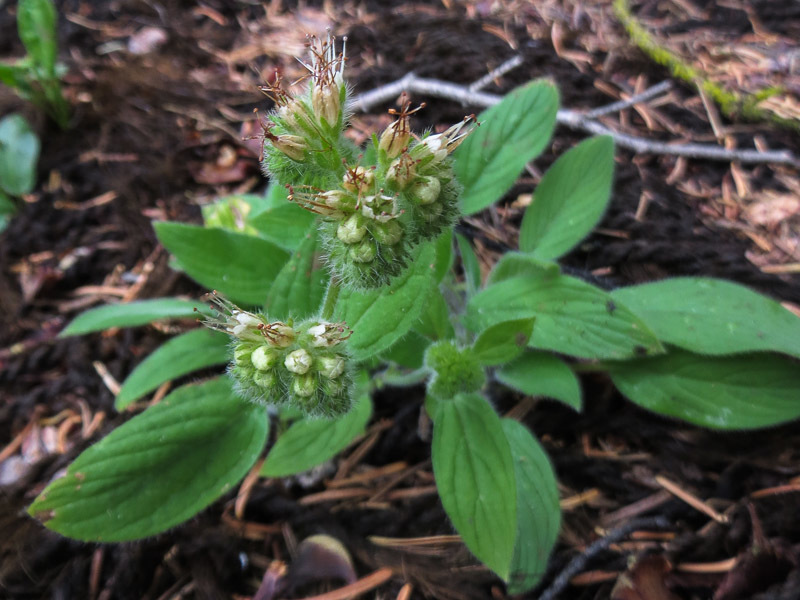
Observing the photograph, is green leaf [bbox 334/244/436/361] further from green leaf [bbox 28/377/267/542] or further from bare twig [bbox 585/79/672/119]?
bare twig [bbox 585/79/672/119]

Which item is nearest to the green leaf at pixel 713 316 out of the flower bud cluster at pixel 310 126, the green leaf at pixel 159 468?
the flower bud cluster at pixel 310 126

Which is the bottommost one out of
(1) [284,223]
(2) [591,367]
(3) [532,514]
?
(3) [532,514]

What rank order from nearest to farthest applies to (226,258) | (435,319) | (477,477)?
1. (477,477)
2. (435,319)
3. (226,258)

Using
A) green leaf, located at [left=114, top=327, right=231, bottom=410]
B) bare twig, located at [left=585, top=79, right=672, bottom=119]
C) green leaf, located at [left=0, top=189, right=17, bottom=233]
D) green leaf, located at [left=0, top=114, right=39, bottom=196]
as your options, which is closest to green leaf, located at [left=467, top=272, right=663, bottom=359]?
green leaf, located at [left=114, top=327, right=231, bottom=410]

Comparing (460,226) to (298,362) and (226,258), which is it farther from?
(298,362)

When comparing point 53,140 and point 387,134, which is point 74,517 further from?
point 53,140

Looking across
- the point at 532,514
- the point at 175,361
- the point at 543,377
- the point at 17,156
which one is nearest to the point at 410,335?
the point at 543,377

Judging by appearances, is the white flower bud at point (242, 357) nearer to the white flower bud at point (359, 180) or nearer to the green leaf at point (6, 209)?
the white flower bud at point (359, 180)
